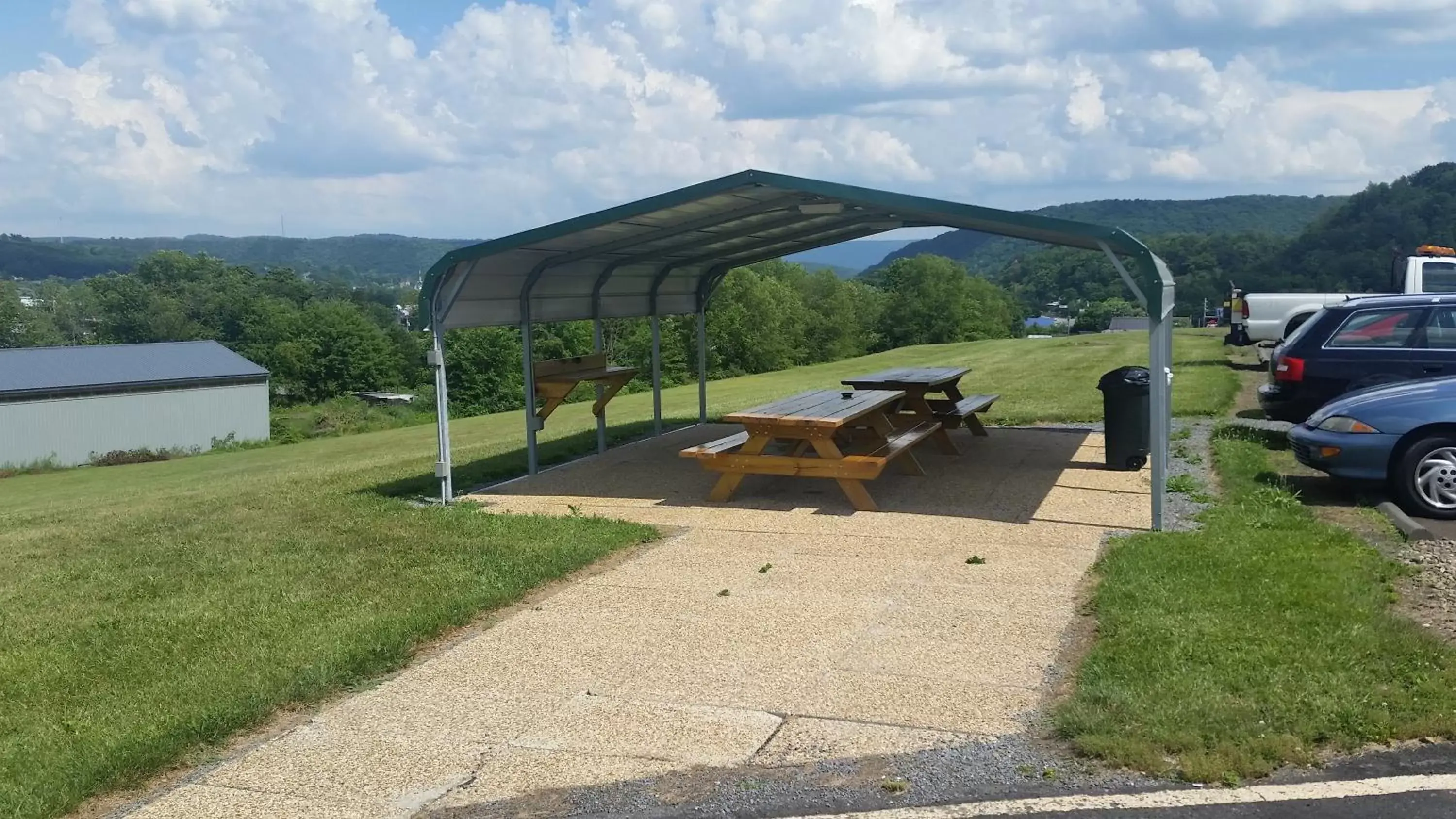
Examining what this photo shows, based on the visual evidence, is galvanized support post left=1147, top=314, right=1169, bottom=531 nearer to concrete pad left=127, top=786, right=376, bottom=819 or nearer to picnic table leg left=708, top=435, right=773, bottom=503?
picnic table leg left=708, top=435, right=773, bottom=503

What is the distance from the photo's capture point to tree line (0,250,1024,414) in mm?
69688

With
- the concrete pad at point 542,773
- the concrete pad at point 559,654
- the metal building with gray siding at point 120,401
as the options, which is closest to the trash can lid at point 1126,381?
the concrete pad at point 559,654

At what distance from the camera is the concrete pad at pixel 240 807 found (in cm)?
436

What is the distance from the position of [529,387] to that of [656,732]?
7719mm

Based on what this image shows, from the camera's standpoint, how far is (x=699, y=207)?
10672mm

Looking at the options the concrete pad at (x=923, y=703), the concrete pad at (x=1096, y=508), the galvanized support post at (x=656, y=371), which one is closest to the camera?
the concrete pad at (x=923, y=703)

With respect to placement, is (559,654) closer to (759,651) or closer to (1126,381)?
(759,651)

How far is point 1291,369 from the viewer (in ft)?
37.2

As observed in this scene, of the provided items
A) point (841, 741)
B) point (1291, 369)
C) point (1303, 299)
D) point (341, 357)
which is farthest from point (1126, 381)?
point (341, 357)

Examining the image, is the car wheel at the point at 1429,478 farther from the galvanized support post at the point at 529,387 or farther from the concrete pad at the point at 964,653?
the galvanized support post at the point at 529,387

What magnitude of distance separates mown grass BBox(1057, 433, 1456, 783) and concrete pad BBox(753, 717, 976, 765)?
55 cm

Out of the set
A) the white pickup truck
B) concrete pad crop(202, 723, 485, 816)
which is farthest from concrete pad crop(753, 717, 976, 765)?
the white pickup truck

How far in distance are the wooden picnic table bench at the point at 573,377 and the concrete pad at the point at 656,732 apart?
7378 millimetres

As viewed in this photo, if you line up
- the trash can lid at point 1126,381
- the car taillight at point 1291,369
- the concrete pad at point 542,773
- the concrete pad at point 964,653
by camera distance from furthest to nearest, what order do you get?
the car taillight at point 1291,369 < the trash can lid at point 1126,381 < the concrete pad at point 964,653 < the concrete pad at point 542,773
